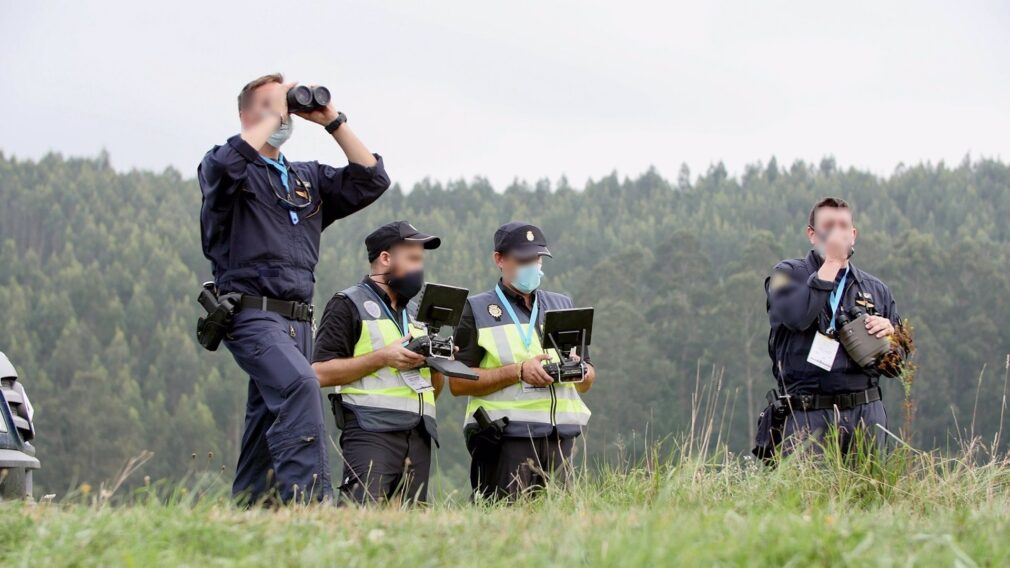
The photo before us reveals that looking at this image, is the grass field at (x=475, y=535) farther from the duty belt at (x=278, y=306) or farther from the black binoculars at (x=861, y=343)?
the black binoculars at (x=861, y=343)

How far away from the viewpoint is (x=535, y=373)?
7.58 metres

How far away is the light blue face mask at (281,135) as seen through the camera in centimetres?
690

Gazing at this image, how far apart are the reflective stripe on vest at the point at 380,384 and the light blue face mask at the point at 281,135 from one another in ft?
3.58

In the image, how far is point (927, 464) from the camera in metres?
6.53

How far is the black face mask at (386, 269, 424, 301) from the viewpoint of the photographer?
26.0 feet

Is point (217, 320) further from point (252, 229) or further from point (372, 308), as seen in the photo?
point (372, 308)

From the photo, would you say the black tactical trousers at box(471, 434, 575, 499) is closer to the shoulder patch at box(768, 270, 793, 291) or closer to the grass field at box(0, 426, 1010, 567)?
the shoulder patch at box(768, 270, 793, 291)

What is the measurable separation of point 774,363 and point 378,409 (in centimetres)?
235

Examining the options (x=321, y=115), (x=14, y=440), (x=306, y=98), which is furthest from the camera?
(x=321, y=115)

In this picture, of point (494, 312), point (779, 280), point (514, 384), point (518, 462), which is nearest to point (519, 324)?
point (494, 312)

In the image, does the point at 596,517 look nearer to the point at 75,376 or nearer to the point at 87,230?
the point at 75,376

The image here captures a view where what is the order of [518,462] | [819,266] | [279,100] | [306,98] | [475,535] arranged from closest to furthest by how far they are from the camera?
[475,535] < [279,100] < [306,98] < [518,462] < [819,266]

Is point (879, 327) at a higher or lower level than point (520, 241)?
lower

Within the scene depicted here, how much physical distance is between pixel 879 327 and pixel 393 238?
8.93ft
